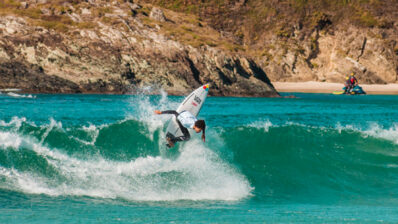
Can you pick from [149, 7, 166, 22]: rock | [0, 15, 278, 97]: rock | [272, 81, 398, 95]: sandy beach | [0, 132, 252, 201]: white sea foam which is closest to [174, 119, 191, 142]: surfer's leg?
[0, 132, 252, 201]: white sea foam

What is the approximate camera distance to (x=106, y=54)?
1465 inches

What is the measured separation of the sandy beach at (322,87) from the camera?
67.2 metres

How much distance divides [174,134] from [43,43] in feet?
91.4

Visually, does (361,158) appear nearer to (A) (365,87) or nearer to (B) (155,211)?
(B) (155,211)

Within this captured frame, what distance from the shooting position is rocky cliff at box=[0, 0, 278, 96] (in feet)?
116

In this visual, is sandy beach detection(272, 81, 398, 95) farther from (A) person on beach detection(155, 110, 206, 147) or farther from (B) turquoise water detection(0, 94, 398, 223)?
(A) person on beach detection(155, 110, 206, 147)

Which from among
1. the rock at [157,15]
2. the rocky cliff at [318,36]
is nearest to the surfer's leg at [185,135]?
the rock at [157,15]

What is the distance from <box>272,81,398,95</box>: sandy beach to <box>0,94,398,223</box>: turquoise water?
5322cm

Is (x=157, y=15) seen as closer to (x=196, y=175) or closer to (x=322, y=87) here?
(x=322, y=87)

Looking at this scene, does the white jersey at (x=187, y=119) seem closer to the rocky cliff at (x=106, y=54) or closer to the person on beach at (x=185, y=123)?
the person on beach at (x=185, y=123)

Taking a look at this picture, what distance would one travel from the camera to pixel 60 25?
39031mm

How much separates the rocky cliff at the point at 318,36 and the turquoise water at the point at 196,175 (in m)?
58.9

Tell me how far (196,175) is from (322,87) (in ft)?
199

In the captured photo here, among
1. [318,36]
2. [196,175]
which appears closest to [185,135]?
[196,175]
